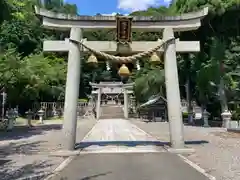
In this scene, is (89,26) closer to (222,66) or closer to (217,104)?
(222,66)

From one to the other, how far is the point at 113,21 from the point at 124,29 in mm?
544

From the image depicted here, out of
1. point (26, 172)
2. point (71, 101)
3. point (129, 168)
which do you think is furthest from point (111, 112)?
point (26, 172)

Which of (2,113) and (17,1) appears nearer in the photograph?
(17,1)

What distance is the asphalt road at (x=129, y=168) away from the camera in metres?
8.37

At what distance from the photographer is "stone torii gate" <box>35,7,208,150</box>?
42.4ft

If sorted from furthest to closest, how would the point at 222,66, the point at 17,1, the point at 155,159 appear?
1. the point at 222,66
2. the point at 17,1
3. the point at 155,159

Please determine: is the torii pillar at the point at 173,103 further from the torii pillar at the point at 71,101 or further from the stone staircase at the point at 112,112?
the stone staircase at the point at 112,112

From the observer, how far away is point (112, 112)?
53.0 metres

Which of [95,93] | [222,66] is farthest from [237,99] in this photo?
[95,93]

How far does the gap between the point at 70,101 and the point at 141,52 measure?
3391mm

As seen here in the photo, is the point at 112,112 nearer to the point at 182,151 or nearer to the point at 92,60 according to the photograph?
the point at 92,60

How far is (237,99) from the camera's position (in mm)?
29781

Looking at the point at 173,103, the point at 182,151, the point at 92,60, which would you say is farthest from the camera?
the point at 92,60

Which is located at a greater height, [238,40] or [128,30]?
[238,40]
